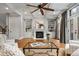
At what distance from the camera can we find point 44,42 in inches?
131

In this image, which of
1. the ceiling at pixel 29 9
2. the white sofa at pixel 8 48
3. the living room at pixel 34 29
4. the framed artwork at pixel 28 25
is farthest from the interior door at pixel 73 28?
the white sofa at pixel 8 48

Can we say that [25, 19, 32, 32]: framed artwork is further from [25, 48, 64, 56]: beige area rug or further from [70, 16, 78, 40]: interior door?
[70, 16, 78, 40]: interior door

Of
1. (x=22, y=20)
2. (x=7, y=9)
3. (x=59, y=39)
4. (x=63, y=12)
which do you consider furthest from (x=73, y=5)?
(x=7, y=9)

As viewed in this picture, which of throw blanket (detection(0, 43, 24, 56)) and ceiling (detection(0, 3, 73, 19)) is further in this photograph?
ceiling (detection(0, 3, 73, 19))

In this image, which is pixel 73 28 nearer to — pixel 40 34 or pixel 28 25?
pixel 40 34

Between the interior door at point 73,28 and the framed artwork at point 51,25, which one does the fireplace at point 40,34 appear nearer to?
the framed artwork at point 51,25

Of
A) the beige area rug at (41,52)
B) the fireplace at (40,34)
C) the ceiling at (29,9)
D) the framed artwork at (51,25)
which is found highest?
the ceiling at (29,9)

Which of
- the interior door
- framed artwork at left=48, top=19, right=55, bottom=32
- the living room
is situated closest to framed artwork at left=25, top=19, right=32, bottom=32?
the living room

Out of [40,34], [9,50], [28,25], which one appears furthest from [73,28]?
[9,50]

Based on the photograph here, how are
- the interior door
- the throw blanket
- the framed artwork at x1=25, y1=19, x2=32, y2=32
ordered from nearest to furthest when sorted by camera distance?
the throw blanket
the interior door
the framed artwork at x1=25, y1=19, x2=32, y2=32

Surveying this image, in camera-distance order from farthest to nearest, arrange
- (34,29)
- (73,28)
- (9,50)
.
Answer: (34,29) → (73,28) → (9,50)

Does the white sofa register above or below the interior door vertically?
below

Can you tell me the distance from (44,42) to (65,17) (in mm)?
624

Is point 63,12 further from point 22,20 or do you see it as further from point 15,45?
point 15,45
